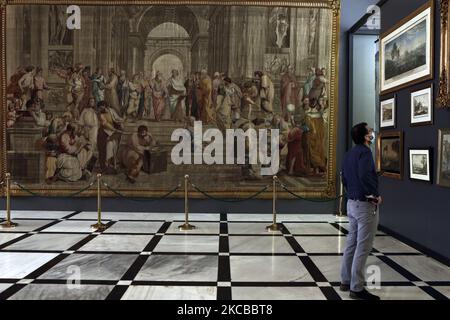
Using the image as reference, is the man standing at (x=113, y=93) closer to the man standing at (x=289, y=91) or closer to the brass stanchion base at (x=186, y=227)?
the brass stanchion base at (x=186, y=227)

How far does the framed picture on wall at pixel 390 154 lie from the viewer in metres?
8.98

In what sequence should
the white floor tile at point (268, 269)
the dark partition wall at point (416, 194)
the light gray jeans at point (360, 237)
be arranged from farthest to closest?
the dark partition wall at point (416, 194) < the white floor tile at point (268, 269) < the light gray jeans at point (360, 237)

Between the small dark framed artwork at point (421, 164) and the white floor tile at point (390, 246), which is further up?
the small dark framed artwork at point (421, 164)

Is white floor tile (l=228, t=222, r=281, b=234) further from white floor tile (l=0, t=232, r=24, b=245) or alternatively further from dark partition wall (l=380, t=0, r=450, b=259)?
white floor tile (l=0, t=232, r=24, b=245)

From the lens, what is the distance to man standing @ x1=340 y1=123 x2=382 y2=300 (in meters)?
5.27

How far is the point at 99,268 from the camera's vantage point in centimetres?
679

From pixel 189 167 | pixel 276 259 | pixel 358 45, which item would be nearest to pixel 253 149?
pixel 189 167

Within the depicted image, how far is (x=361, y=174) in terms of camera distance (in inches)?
207

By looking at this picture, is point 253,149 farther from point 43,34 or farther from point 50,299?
point 50,299

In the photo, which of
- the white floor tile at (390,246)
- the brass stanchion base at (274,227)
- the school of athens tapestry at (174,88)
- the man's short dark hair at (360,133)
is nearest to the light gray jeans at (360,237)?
the man's short dark hair at (360,133)

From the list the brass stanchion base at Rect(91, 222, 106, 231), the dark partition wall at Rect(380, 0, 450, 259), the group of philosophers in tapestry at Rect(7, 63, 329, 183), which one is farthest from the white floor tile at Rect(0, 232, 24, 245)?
the dark partition wall at Rect(380, 0, 450, 259)

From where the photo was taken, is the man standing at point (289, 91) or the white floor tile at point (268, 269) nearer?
the white floor tile at point (268, 269)

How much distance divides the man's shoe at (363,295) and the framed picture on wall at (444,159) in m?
2.80

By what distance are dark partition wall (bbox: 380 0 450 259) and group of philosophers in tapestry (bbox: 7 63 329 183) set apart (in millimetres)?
2790
